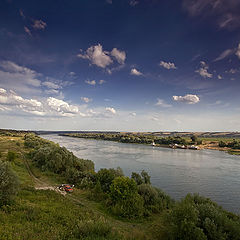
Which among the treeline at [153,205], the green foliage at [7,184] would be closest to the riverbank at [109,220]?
the treeline at [153,205]

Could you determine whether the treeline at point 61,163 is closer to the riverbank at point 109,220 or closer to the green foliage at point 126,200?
the riverbank at point 109,220

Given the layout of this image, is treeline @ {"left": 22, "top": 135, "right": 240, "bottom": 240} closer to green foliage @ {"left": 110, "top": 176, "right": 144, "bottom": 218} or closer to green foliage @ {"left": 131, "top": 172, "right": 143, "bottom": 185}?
green foliage @ {"left": 110, "top": 176, "right": 144, "bottom": 218}

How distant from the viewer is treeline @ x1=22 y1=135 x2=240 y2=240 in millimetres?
11037

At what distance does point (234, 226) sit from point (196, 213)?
2.77 m

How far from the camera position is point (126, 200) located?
17.5 m

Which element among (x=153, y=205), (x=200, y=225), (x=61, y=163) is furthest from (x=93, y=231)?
(x=61, y=163)

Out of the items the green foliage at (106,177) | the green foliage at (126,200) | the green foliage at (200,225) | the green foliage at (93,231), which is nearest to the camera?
the green foliage at (93,231)

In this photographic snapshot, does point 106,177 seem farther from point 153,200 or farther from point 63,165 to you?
point 63,165

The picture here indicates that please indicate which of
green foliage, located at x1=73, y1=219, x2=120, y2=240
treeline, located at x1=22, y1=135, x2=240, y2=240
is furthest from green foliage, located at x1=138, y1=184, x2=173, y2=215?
green foliage, located at x1=73, y1=219, x2=120, y2=240

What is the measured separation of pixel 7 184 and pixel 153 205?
15.4 metres

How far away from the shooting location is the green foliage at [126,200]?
16.8 metres

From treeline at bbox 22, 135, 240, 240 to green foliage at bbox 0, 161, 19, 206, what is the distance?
32.2 feet

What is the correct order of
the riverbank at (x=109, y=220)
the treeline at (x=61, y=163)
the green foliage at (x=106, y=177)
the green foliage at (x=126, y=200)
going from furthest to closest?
the treeline at (x=61, y=163)
the green foliage at (x=106, y=177)
the green foliage at (x=126, y=200)
the riverbank at (x=109, y=220)

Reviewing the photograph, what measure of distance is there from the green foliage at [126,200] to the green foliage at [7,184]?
983 centimetres
